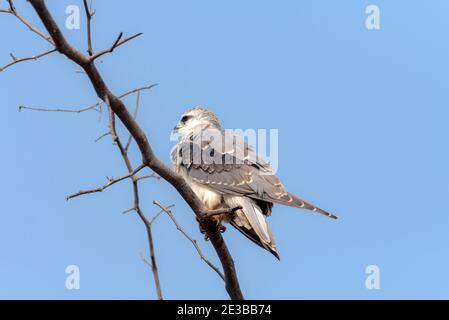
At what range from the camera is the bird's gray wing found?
595cm

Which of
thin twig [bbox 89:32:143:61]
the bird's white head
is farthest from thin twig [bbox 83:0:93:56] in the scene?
the bird's white head

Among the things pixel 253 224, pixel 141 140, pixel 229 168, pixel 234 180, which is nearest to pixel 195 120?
pixel 229 168

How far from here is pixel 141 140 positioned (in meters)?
4.20

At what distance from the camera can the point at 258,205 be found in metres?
6.09

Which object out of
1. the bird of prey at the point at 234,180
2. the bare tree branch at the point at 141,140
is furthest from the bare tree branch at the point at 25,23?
the bird of prey at the point at 234,180

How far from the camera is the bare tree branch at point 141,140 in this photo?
12.3 ft

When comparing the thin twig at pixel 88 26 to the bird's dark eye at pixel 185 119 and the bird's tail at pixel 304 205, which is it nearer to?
the bird's tail at pixel 304 205

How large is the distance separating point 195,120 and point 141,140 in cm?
343

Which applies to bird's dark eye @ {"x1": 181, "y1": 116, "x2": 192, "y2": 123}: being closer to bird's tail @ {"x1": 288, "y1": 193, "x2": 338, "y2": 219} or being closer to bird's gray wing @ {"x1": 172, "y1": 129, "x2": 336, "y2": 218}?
bird's gray wing @ {"x1": 172, "y1": 129, "x2": 336, "y2": 218}

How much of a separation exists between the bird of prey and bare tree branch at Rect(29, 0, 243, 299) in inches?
12.4

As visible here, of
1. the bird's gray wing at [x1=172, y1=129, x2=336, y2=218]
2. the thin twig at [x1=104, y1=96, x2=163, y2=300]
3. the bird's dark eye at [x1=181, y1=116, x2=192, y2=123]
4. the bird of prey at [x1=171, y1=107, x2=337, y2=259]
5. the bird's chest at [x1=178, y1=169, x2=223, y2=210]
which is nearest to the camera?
the thin twig at [x1=104, y1=96, x2=163, y2=300]

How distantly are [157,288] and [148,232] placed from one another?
0.40m

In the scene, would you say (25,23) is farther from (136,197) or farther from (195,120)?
(195,120)
